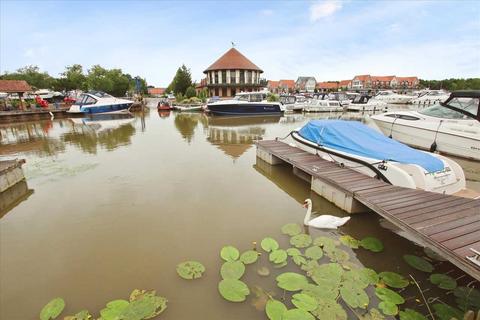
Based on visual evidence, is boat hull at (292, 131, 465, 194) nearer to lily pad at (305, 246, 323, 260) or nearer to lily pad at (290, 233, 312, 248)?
lily pad at (290, 233, 312, 248)

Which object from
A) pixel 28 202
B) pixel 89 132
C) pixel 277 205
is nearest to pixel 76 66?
pixel 89 132

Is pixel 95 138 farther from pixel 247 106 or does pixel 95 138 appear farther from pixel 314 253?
pixel 314 253

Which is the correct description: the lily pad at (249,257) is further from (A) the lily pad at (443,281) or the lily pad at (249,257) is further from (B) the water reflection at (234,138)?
(B) the water reflection at (234,138)

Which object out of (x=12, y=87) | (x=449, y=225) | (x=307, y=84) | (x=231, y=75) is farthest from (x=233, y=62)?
(x=307, y=84)

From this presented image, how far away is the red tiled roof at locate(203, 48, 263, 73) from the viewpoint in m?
43.3

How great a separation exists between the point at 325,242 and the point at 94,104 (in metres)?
27.9

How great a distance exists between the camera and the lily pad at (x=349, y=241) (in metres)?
4.45

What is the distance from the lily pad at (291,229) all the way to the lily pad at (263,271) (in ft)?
3.71

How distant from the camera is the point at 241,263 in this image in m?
3.90

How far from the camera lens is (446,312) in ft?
9.80

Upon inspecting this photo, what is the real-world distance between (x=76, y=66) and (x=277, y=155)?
64.6 m

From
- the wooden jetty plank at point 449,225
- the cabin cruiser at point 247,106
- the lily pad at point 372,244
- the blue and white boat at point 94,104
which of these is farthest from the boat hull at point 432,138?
the blue and white boat at point 94,104

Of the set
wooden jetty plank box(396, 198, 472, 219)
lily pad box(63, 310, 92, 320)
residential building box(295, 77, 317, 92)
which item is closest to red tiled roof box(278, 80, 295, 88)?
residential building box(295, 77, 317, 92)

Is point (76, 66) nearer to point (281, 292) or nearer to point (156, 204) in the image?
point (156, 204)
